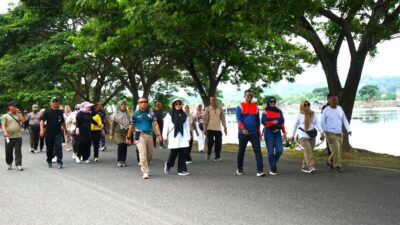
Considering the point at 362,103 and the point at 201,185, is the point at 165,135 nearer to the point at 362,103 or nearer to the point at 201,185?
the point at 201,185

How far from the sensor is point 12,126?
12.9 m

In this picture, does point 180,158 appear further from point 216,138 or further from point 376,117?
point 376,117

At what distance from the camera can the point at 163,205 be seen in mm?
7582

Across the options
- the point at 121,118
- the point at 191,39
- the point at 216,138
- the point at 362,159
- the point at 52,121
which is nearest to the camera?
the point at 52,121

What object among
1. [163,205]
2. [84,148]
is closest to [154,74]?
[84,148]

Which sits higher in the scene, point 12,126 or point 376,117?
point 376,117

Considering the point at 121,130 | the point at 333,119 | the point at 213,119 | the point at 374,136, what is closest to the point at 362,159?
the point at 333,119

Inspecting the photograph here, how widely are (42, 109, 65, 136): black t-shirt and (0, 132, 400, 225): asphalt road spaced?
1238mm

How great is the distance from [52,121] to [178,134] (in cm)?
381

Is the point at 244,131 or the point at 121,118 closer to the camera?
the point at 244,131

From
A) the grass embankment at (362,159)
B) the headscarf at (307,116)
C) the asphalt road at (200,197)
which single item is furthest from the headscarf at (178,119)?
the grass embankment at (362,159)

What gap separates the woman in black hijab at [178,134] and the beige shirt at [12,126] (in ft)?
13.7

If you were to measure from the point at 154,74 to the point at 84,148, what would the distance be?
16.1 metres

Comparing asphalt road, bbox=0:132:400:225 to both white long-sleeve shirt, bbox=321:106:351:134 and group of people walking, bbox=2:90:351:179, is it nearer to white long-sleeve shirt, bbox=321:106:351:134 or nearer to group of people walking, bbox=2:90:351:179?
group of people walking, bbox=2:90:351:179
